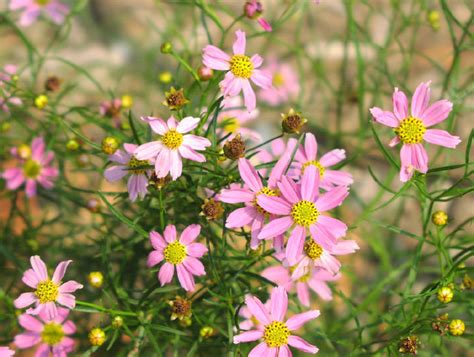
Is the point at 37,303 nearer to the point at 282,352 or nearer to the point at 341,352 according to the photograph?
the point at 282,352

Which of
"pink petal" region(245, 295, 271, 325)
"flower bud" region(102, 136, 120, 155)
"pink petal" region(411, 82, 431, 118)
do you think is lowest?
"pink petal" region(245, 295, 271, 325)

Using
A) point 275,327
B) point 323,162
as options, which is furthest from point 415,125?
point 275,327

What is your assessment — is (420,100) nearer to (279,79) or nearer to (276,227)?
(276,227)

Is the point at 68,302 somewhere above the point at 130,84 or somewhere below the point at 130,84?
Answer: below

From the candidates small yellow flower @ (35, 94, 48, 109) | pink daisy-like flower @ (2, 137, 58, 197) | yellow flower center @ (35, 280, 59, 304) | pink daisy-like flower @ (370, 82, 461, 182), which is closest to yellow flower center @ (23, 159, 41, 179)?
pink daisy-like flower @ (2, 137, 58, 197)

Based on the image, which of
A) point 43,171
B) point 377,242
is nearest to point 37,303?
point 43,171

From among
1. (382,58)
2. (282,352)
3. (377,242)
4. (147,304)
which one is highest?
(382,58)

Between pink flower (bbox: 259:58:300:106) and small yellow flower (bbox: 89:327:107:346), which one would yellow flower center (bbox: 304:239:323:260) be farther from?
pink flower (bbox: 259:58:300:106)
